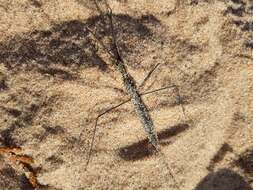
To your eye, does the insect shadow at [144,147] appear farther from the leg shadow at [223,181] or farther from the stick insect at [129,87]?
the leg shadow at [223,181]


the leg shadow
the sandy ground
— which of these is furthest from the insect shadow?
the leg shadow

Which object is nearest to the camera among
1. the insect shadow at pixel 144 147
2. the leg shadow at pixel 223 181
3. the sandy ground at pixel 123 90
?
the sandy ground at pixel 123 90

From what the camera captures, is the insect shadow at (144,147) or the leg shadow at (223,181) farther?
the leg shadow at (223,181)

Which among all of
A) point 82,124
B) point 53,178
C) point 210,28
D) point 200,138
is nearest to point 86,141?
point 82,124

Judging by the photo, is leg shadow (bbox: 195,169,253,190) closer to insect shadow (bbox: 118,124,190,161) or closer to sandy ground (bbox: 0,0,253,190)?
sandy ground (bbox: 0,0,253,190)

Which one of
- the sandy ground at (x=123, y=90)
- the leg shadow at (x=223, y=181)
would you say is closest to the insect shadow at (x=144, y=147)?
the sandy ground at (x=123, y=90)

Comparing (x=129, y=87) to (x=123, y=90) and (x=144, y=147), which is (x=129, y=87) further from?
(x=144, y=147)

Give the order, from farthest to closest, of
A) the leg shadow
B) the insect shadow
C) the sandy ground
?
the leg shadow, the insect shadow, the sandy ground
